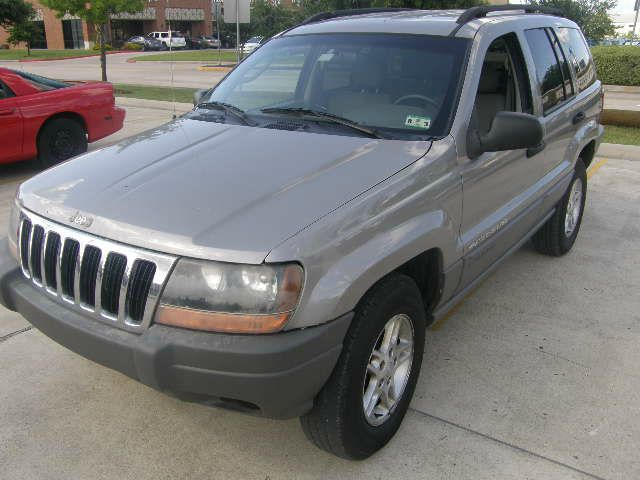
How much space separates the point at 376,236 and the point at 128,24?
69.1 meters

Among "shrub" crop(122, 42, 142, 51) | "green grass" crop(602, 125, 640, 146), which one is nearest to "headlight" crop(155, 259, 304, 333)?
"green grass" crop(602, 125, 640, 146)

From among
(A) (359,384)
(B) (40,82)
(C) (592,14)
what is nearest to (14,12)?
(C) (592,14)

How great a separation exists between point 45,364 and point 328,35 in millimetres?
2576

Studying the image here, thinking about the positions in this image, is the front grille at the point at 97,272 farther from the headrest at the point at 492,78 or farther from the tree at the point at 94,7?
the tree at the point at 94,7

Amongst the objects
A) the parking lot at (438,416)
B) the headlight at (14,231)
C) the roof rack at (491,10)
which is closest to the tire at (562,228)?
the parking lot at (438,416)

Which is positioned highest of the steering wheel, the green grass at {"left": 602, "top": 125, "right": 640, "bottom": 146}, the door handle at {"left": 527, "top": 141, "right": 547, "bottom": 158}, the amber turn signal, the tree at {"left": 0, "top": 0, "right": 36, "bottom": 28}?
the tree at {"left": 0, "top": 0, "right": 36, "bottom": 28}

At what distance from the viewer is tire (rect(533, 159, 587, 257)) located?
4859mm

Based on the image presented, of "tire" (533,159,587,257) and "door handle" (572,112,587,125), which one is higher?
"door handle" (572,112,587,125)

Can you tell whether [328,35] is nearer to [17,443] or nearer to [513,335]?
[513,335]

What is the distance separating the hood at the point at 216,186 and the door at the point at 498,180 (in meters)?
0.48

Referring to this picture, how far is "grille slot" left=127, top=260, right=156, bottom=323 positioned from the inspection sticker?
155 cm

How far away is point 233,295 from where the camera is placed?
2146mm

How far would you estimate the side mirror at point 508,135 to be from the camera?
9.66 ft

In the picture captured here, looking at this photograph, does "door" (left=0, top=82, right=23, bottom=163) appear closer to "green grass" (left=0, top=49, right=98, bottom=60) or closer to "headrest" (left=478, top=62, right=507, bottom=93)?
"headrest" (left=478, top=62, right=507, bottom=93)
